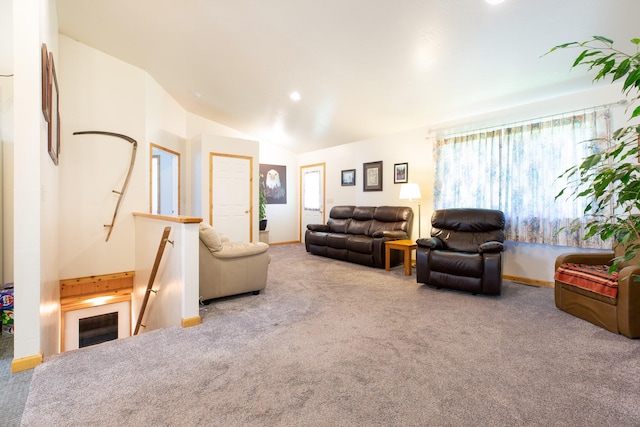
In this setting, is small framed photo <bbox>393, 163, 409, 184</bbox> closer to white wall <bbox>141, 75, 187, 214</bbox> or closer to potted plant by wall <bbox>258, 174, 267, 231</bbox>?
potted plant by wall <bbox>258, 174, 267, 231</bbox>

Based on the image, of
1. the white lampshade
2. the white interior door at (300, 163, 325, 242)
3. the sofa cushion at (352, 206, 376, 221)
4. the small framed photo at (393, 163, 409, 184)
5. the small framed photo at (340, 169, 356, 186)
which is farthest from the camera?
the white interior door at (300, 163, 325, 242)

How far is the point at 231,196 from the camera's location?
5.69 m

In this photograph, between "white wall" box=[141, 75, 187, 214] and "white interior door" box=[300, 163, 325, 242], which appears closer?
"white wall" box=[141, 75, 187, 214]

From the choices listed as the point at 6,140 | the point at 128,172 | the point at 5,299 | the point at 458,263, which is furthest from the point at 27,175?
the point at 458,263

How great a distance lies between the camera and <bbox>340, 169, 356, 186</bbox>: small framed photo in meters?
6.42

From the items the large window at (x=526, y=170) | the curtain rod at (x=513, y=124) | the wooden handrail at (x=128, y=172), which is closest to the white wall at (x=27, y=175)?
the wooden handrail at (x=128, y=172)

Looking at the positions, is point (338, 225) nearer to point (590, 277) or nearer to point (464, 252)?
point (464, 252)

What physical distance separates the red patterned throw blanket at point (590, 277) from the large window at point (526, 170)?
27.0 inches

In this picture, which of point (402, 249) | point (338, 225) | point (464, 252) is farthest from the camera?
point (338, 225)

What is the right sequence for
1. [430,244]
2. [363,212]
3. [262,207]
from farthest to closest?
[262,207], [363,212], [430,244]

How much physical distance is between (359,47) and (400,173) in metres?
2.65

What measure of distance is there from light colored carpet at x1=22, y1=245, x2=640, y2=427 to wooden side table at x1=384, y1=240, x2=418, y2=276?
139 centimetres

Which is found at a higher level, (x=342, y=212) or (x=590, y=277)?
(x=342, y=212)

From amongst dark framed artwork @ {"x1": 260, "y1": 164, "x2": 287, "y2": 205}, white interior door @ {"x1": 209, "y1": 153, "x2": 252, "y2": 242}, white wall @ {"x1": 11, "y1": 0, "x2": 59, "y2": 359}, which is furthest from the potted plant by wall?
white wall @ {"x1": 11, "y1": 0, "x2": 59, "y2": 359}
